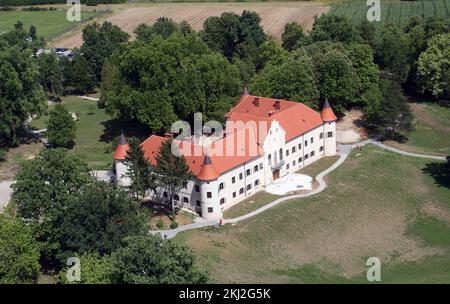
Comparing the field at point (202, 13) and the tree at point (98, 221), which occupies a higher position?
the field at point (202, 13)

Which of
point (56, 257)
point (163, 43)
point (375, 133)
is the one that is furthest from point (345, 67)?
point (56, 257)

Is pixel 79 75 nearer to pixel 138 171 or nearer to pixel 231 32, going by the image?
pixel 231 32

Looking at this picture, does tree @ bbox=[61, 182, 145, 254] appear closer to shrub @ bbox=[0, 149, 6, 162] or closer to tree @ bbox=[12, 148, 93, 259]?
tree @ bbox=[12, 148, 93, 259]

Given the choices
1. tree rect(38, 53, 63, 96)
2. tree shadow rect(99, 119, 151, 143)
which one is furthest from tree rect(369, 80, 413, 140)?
tree rect(38, 53, 63, 96)

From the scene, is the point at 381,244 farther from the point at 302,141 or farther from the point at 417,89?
the point at 417,89

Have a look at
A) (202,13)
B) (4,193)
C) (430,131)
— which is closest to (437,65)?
(430,131)

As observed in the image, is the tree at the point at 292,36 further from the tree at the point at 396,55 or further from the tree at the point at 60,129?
the tree at the point at 60,129

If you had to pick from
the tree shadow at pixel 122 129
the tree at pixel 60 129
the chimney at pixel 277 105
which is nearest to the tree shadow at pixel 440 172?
the chimney at pixel 277 105
